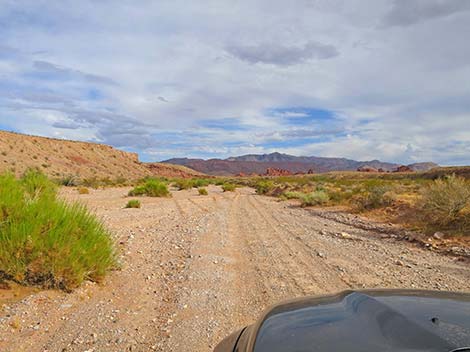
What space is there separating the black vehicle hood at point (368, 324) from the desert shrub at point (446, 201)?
1081 centimetres

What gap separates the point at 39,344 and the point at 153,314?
1312 mm

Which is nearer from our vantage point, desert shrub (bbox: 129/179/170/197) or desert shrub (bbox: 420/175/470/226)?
desert shrub (bbox: 420/175/470/226)

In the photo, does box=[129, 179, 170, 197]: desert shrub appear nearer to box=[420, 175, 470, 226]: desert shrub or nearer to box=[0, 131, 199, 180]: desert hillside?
box=[420, 175, 470, 226]: desert shrub

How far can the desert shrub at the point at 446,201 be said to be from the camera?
11.7 m

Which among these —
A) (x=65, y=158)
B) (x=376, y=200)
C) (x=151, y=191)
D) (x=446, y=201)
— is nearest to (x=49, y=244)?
(x=446, y=201)

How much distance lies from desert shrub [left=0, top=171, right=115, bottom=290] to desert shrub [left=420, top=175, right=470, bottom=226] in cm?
1026

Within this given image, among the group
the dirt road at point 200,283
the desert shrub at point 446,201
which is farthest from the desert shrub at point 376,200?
the dirt road at point 200,283

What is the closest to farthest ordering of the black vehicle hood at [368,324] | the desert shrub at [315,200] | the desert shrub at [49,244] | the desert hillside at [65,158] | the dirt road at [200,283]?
the black vehicle hood at [368,324]
the dirt road at [200,283]
the desert shrub at [49,244]
the desert shrub at [315,200]
the desert hillside at [65,158]

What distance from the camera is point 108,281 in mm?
5980

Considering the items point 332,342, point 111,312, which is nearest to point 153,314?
point 111,312

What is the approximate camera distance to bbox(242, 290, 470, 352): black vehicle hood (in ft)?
5.37

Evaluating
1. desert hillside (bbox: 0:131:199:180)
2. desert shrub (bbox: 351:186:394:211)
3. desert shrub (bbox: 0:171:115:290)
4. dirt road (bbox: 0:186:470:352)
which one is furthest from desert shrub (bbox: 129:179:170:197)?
desert hillside (bbox: 0:131:199:180)

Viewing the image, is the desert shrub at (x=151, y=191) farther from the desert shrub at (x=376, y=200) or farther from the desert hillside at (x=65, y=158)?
the desert hillside at (x=65, y=158)

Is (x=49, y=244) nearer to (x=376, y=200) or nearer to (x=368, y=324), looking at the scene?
(x=368, y=324)
